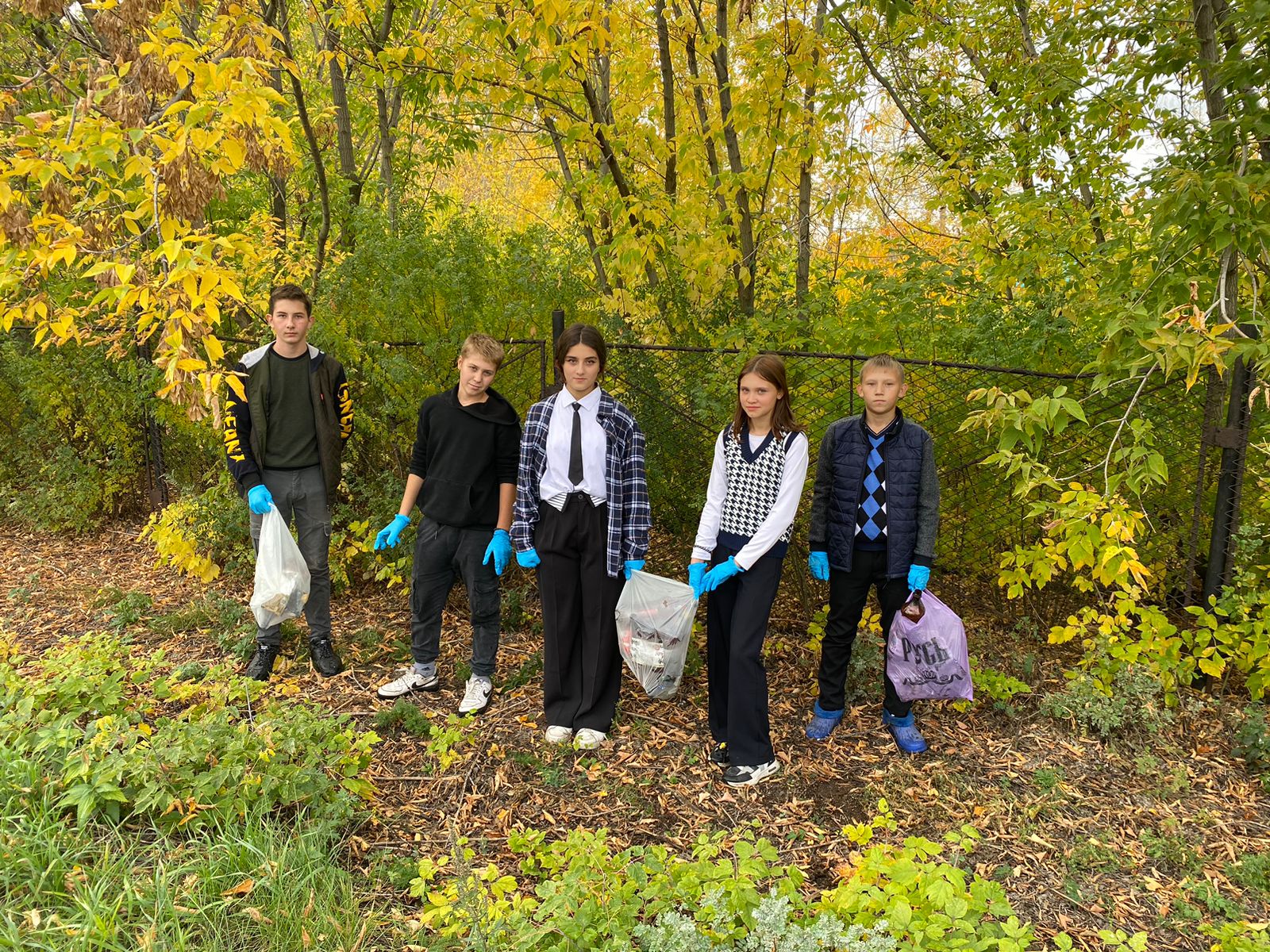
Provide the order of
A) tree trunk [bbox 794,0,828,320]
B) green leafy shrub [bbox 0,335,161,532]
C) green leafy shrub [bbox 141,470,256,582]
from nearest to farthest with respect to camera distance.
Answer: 1. tree trunk [bbox 794,0,828,320]
2. green leafy shrub [bbox 141,470,256,582]
3. green leafy shrub [bbox 0,335,161,532]

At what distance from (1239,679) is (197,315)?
191 inches

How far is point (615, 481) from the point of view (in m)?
3.37

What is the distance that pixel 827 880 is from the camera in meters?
2.77

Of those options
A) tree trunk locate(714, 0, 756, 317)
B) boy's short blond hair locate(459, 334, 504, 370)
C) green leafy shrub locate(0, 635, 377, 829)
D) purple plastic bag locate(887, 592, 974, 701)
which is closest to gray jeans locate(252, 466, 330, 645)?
green leafy shrub locate(0, 635, 377, 829)

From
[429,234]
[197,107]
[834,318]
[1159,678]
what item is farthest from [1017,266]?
[197,107]

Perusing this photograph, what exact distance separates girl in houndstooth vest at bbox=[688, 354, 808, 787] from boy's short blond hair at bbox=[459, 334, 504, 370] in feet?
3.61

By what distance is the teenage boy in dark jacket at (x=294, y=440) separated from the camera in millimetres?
3770

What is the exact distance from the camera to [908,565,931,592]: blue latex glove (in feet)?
10.6

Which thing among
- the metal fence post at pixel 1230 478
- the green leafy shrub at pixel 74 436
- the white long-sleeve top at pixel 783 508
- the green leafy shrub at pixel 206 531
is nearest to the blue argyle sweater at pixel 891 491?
the white long-sleeve top at pixel 783 508

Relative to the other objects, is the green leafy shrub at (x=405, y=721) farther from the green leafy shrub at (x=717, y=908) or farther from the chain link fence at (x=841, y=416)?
the chain link fence at (x=841, y=416)

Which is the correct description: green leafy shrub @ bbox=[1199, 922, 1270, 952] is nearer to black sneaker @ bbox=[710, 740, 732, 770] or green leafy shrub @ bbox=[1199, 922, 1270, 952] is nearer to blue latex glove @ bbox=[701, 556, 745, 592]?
black sneaker @ bbox=[710, 740, 732, 770]

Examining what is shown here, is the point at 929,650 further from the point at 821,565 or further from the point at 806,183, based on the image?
the point at 806,183

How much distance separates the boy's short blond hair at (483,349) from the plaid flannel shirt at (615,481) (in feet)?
1.12

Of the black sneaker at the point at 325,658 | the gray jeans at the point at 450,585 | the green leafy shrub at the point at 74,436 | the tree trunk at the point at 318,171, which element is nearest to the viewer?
the gray jeans at the point at 450,585
